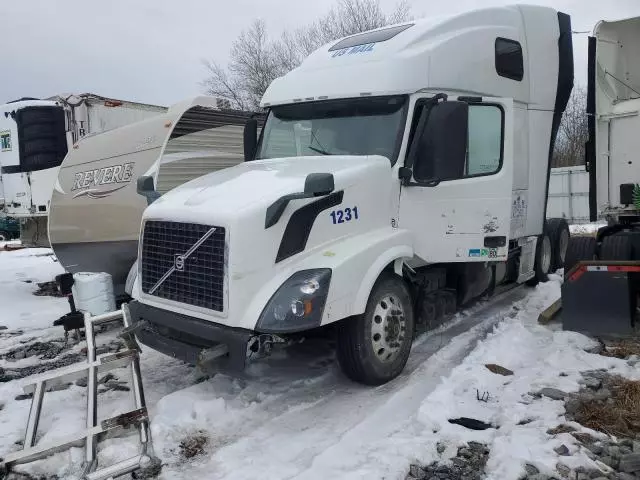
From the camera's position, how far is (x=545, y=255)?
355 inches

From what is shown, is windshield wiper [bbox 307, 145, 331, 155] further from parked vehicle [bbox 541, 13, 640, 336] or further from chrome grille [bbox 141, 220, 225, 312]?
parked vehicle [bbox 541, 13, 640, 336]

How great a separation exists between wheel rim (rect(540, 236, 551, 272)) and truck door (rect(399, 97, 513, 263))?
311 centimetres

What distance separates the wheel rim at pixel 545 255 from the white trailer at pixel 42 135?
7.96 m

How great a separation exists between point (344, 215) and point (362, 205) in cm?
24

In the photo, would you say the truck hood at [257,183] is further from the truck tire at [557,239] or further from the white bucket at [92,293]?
the truck tire at [557,239]

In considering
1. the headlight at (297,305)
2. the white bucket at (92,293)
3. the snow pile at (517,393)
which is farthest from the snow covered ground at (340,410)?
the headlight at (297,305)

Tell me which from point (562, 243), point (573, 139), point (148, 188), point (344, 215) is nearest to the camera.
→ point (344, 215)

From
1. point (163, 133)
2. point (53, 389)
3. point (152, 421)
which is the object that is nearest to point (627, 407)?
point (152, 421)

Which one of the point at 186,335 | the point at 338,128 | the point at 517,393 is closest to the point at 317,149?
the point at 338,128

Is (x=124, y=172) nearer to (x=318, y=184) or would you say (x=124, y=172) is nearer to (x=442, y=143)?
(x=318, y=184)

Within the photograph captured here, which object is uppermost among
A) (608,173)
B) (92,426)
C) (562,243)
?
(608,173)

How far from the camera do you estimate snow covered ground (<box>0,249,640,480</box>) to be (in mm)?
3662

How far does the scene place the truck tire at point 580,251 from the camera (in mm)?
7010

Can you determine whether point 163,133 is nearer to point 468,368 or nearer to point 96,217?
point 96,217
